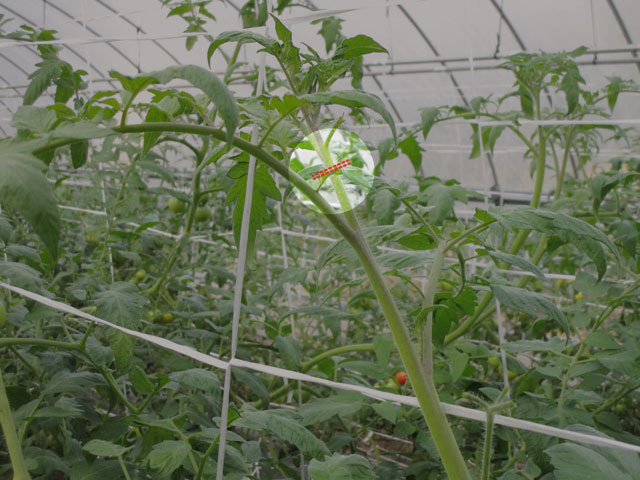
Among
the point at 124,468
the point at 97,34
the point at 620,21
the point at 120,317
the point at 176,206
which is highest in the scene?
the point at 97,34

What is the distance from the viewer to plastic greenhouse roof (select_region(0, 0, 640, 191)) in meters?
4.75

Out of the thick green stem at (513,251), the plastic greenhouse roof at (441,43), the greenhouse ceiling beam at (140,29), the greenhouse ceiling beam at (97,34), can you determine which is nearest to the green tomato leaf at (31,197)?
the thick green stem at (513,251)

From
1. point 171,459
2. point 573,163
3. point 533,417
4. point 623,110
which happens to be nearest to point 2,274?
point 171,459

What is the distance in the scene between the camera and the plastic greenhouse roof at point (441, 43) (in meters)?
4.75

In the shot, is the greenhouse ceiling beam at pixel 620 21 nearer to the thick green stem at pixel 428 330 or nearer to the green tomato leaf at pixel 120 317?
the thick green stem at pixel 428 330

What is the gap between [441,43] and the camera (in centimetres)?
545

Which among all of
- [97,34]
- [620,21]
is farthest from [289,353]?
[97,34]

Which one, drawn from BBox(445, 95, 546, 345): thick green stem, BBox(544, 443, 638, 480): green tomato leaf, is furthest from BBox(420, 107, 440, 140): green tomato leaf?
BBox(544, 443, 638, 480): green tomato leaf

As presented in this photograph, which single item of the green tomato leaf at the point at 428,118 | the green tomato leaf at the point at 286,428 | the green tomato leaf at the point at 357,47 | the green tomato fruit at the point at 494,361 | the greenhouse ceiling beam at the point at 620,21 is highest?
the greenhouse ceiling beam at the point at 620,21

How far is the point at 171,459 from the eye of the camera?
2.68 ft

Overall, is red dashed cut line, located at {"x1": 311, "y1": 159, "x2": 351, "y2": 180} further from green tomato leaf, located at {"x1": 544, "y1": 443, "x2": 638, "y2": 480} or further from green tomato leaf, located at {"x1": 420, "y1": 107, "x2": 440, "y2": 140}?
green tomato leaf, located at {"x1": 420, "y1": 107, "x2": 440, "y2": 140}

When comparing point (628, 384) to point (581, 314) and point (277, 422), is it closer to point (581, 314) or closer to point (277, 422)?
point (581, 314)

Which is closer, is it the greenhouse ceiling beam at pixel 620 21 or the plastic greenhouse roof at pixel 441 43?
the greenhouse ceiling beam at pixel 620 21

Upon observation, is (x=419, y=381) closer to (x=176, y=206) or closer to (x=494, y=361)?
(x=494, y=361)
